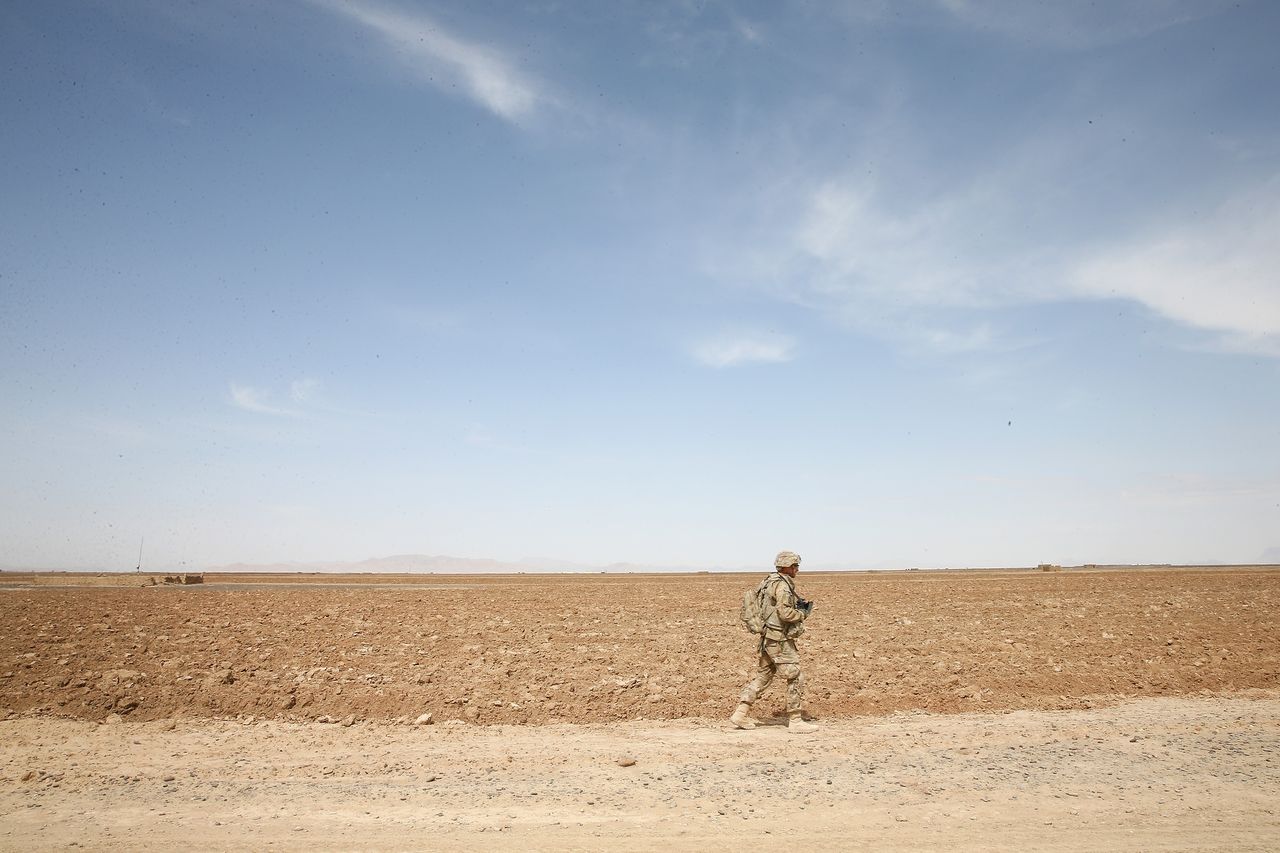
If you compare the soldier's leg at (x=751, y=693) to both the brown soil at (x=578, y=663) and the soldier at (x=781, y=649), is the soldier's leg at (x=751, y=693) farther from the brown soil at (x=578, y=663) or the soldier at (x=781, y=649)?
the brown soil at (x=578, y=663)

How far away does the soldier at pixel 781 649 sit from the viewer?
31.7ft

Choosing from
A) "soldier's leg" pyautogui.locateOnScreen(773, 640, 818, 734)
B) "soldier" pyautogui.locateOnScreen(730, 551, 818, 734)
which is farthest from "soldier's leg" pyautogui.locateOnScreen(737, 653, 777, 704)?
"soldier's leg" pyautogui.locateOnScreen(773, 640, 818, 734)

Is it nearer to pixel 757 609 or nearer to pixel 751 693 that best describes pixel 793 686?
pixel 751 693

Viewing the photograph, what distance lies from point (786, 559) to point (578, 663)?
597 cm

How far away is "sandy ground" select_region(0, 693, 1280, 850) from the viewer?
5602mm

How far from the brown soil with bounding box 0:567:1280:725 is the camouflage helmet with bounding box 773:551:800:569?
2.26 metres

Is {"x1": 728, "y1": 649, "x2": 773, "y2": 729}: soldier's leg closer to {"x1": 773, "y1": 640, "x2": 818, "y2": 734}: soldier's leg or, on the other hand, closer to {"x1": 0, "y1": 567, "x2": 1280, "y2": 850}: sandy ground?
{"x1": 773, "y1": 640, "x2": 818, "y2": 734}: soldier's leg

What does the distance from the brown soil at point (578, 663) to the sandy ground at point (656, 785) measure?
94cm

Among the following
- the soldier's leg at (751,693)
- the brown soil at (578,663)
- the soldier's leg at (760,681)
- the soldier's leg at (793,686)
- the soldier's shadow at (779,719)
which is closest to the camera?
the soldier's leg at (793,686)

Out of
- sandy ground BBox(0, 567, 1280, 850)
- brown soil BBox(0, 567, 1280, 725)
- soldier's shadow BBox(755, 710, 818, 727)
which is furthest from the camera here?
brown soil BBox(0, 567, 1280, 725)

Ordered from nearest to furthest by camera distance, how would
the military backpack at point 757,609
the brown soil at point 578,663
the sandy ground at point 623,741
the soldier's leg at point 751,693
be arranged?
the sandy ground at point 623,741 < the soldier's leg at point 751,693 < the military backpack at point 757,609 < the brown soil at point 578,663

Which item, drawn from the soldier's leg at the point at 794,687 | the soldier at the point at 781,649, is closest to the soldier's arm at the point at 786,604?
the soldier at the point at 781,649

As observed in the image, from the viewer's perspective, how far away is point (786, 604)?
995cm

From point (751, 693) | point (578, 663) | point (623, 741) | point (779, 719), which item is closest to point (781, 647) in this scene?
point (751, 693)
